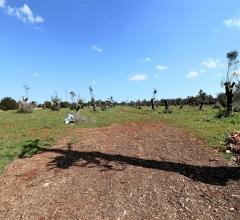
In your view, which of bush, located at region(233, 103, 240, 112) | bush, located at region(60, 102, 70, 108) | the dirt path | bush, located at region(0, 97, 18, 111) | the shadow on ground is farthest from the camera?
bush, located at region(60, 102, 70, 108)

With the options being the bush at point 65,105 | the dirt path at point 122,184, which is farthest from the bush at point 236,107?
the bush at point 65,105

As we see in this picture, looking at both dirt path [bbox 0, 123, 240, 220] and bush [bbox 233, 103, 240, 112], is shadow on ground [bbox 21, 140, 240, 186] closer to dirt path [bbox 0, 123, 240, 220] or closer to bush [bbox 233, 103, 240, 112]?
dirt path [bbox 0, 123, 240, 220]

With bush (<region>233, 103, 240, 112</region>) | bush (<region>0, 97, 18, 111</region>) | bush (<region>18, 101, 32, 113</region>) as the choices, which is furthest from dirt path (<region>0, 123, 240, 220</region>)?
bush (<region>0, 97, 18, 111</region>)

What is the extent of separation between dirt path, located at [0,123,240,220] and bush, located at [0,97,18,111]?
4619cm

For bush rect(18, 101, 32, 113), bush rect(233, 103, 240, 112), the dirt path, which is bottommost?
the dirt path

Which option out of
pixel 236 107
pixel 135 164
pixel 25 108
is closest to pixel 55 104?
pixel 25 108

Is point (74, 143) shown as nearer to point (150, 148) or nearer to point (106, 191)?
point (150, 148)

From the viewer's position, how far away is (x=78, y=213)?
696 cm

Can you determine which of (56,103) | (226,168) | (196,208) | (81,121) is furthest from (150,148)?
(56,103)

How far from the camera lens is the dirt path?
6.97 meters

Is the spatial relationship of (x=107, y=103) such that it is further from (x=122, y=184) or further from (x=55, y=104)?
(x=122, y=184)

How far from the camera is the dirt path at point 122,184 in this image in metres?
6.97

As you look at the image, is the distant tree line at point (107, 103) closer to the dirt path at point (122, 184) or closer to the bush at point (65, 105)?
the bush at point (65, 105)

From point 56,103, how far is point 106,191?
41669mm
